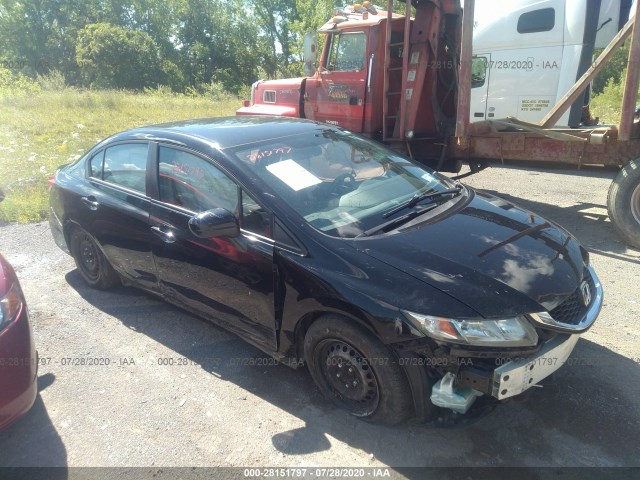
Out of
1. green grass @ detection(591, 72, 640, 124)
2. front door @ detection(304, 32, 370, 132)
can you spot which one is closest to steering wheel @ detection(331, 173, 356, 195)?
front door @ detection(304, 32, 370, 132)

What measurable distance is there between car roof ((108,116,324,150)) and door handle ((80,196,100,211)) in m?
0.54

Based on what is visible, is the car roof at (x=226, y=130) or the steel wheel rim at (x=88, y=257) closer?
the car roof at (x=226, y=130)

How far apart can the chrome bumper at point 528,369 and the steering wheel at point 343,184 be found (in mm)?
1440

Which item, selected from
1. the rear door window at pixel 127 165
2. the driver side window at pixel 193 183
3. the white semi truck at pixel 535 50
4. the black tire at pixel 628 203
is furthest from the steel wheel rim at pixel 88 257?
the white semi truck at pixel 535 50

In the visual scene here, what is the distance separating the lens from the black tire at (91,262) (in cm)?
431

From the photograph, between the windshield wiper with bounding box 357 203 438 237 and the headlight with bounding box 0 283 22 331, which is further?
the windshield wiper with bounding box 357 203 438 237

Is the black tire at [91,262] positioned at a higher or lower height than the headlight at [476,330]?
lower

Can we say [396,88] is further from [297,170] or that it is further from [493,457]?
[493,457]

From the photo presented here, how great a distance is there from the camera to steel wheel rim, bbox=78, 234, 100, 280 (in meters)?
4.35

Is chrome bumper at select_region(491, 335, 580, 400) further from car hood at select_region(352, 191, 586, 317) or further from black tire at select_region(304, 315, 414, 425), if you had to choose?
black tire at select_region(304, 315, 414, 425)

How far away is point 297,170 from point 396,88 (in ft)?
14.7

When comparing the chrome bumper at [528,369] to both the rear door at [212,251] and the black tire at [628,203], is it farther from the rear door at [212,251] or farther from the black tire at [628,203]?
the black tire at [628,203]

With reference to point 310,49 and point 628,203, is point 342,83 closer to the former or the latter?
point 310,49

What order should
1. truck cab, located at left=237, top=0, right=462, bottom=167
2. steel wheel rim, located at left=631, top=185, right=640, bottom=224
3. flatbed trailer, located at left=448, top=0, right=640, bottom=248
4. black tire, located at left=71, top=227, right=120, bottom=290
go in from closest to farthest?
1. black tire, located at left=71, top=227, right=120, bottom=290
2. flatbed trailer, located at left=448, top=0, right=640, bottom=248
3. steel wheel rim, located at left=631, top=185, right=640, bottom=224
4. truck cab, located at left=237, top=0, right=462, bottom=167
